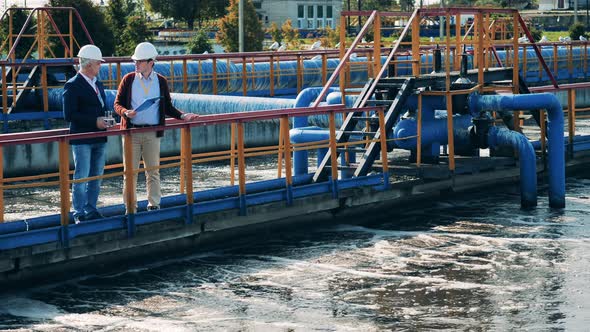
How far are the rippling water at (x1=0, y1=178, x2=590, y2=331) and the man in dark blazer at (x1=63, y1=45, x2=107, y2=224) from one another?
0.80 meters

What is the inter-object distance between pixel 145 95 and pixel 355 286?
2810 millimetres

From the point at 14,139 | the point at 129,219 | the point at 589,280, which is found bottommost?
the point at 589,280

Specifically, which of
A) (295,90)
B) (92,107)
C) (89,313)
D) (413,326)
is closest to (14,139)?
(92,107)

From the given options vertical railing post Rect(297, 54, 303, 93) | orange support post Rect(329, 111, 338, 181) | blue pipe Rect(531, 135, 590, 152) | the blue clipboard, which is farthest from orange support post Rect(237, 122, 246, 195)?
vertical railing post Rect(297, 54, 303, 93)

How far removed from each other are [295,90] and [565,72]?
1096 cm

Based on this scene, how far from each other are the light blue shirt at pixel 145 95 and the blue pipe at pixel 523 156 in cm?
542

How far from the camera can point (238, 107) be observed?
2106cm

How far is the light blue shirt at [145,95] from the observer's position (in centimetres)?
1133

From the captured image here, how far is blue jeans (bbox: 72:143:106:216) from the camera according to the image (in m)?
11.0

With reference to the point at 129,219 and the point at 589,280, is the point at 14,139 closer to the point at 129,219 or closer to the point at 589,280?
the point at 129,219

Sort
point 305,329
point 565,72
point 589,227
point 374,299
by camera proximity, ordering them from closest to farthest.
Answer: point 305,329, point 374,299, point 589,227, point 565,72

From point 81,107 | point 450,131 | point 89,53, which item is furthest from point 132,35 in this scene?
point 89,53

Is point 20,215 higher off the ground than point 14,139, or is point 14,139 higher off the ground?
point 14,139

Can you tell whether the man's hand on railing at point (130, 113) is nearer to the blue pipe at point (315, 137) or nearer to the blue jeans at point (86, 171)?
the blue jeans at point (86, 171)
